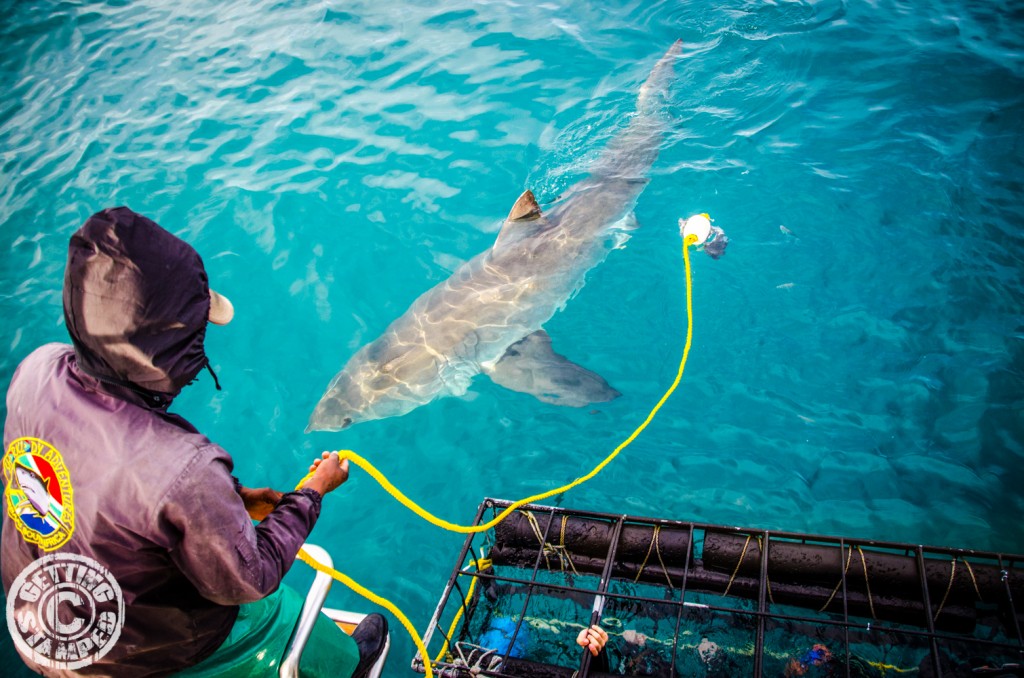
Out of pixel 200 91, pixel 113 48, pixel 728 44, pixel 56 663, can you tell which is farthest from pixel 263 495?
pixel 113 48

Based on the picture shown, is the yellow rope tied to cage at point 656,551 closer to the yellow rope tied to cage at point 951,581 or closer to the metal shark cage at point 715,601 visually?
the metal shark cage at point 715,601

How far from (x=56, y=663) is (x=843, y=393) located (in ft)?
21.3

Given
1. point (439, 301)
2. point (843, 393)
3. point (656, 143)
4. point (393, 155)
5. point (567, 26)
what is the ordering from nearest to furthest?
1. point (843, 393)
2. point (439, 301)
3. point (656, 143)
4. point (393, 155)
5. point (567, 26)

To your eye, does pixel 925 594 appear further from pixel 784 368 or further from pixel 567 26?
pixel 567 26

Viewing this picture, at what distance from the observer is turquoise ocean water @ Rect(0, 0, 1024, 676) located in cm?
598

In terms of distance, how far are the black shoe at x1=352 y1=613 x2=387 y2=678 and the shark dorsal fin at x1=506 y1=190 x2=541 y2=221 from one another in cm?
482

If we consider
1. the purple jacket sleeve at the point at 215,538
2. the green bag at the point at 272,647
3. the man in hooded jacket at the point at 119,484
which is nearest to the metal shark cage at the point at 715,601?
the green bag at the point at 272,647

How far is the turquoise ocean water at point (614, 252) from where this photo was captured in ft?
19.6

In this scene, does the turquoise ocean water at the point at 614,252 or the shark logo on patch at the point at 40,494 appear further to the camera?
the turquoise ocean water at the point at 614,252

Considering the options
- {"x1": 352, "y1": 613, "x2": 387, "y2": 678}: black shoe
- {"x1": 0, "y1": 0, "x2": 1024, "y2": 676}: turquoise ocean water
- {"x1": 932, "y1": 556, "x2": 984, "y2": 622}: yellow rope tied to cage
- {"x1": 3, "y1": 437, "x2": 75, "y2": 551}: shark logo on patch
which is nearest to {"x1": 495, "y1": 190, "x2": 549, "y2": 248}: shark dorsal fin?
{"x1": 0, "y1": 0, "x2": 1024, "y2": 676}: turquoise ocean water

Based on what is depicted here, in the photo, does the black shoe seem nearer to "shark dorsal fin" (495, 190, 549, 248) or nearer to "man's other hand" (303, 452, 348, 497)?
"man's other hand" (303, 452, 348, 497)

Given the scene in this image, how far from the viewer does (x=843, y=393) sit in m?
6.26

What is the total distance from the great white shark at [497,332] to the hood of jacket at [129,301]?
14.9ft

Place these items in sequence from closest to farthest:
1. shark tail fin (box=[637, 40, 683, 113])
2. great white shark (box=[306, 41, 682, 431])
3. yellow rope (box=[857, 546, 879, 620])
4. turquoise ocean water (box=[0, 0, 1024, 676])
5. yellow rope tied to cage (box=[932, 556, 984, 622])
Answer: yellow rope tied to cage (box=[932, 556, 984, 622]), yellow rope (box=[857, 546, 879, 620]), turquoise ocean water (box=[0, 0, 1024, 676]), great white shark (box=[306, 41, 682, 431]), shark tail fin (box=[637, 40, 683, 113])
